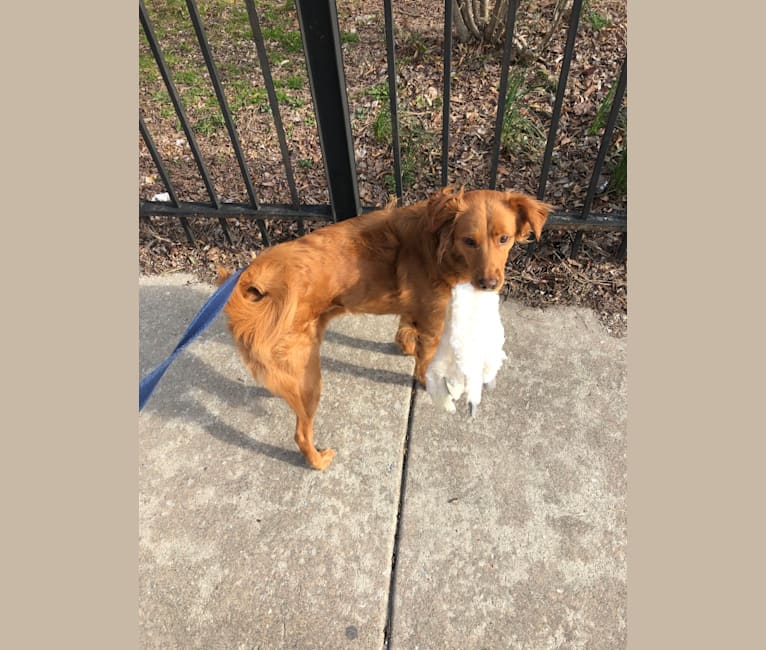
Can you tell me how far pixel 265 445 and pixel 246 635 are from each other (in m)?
0.97

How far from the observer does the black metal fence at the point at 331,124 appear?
2.71m

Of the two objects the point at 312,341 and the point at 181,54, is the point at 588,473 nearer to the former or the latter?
the point at 312,341

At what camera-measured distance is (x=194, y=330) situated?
6.87ft

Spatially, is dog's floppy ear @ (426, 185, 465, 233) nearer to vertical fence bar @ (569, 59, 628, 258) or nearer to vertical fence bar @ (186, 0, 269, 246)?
vertical fence bar @ (569, 59, 628, 258)

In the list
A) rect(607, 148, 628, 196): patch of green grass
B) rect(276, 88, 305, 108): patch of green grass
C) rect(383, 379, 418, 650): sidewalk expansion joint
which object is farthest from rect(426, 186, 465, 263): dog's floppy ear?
rect(276, 88, 305, 108): patch of green grass

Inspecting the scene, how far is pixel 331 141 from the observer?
3.20 metres

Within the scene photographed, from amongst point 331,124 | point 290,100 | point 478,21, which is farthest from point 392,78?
point 478,21

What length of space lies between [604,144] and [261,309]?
2.20 metres

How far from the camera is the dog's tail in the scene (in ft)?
7.84

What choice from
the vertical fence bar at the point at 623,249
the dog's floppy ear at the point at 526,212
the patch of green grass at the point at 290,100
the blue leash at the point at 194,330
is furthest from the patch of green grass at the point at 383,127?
the blue leash at the point at 194,330

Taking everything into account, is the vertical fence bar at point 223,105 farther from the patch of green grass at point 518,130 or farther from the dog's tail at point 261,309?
the patch of green grass at point 518,130

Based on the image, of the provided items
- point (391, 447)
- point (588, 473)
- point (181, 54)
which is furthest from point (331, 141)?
point (181, 54)

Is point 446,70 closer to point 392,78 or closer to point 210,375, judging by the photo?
point 392,78

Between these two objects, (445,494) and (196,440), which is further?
(196,440)
